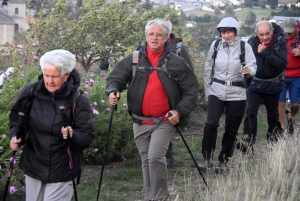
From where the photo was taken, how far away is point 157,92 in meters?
6.22

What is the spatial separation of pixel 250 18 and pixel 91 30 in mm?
27456

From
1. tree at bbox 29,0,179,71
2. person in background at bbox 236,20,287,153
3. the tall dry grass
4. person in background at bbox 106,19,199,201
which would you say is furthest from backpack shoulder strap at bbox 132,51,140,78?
tree at bbox 29,0,179,71

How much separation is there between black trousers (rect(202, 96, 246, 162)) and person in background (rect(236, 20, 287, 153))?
14.3 inches

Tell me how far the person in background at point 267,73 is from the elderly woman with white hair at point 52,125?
4075 mm

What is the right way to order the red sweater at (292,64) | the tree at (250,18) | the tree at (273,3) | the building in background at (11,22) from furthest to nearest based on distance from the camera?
the building in background at (11,22) → the tree at (250,18) → the tree at (273,3) → the red sweater at (292,64)

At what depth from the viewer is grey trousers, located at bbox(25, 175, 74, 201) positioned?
15.9 ft

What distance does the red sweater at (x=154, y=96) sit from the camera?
621 cm

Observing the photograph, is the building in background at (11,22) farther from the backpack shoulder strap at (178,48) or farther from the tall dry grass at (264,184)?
the tall dry grass at (264,184)

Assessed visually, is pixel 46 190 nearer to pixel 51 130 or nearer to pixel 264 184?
pixel 51 130

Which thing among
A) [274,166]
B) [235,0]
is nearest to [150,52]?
[274,166]

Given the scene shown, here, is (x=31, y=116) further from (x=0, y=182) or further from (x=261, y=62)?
(x=261, y=62)

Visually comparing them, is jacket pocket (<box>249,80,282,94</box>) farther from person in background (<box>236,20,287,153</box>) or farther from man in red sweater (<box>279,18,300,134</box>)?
man in red sweater (<box>279,18,300,134</box>)

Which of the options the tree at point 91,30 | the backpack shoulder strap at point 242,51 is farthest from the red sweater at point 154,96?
the tree at point 91,30

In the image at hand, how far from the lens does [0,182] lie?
6.20 metres
